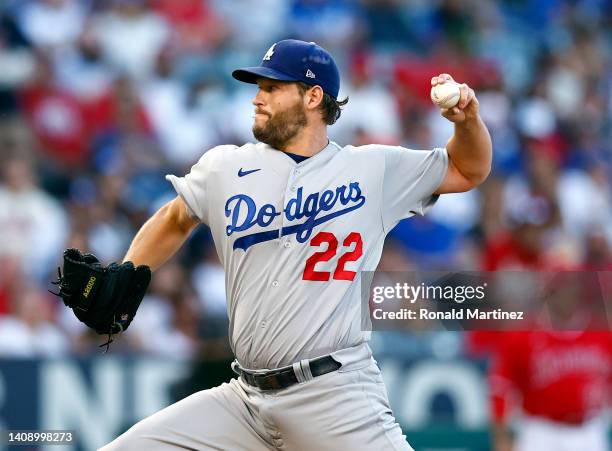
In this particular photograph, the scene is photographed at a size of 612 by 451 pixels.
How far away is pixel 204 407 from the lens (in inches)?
174

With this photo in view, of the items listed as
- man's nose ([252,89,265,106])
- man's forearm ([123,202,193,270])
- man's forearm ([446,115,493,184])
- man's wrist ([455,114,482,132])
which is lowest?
man's forearm ([123,202,193,270])

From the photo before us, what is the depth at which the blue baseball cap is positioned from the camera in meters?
4.57

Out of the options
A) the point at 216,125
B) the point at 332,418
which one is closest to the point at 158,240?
the point at 332,418

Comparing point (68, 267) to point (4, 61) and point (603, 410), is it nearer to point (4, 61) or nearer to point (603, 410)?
point (603, 410)

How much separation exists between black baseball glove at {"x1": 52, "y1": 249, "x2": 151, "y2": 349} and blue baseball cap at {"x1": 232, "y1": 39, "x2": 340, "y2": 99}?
89 cm

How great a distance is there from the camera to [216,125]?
390 inches

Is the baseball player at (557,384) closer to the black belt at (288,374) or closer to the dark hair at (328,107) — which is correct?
the dark hair at (328,107)

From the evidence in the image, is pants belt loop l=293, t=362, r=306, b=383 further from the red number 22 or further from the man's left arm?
the man's left arm

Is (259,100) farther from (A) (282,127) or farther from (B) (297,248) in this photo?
(B) (297,248)

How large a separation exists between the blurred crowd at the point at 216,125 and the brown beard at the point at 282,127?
3.07m

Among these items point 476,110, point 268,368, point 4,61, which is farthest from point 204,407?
point 4,61

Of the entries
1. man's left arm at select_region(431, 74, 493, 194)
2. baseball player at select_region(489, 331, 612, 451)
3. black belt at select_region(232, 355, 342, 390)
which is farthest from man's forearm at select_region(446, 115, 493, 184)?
baseball player at select_region(489, 331, 612, 451)

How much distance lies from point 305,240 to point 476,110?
2.72ft

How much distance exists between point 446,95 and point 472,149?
0.36 meters
